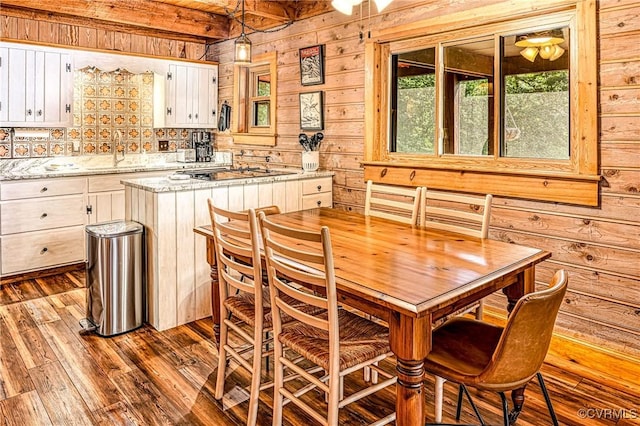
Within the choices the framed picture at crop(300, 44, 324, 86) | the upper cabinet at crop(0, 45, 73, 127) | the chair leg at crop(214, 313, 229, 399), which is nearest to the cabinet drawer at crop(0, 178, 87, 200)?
the upper cabinet at crop(0, 45, 73, 127)

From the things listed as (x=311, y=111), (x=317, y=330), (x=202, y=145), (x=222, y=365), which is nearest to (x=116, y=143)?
(x=202, y=145)

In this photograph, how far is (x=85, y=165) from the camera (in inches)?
203

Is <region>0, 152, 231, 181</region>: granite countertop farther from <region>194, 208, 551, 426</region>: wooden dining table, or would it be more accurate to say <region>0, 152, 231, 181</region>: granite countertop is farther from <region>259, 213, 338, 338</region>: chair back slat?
<region>259, 213, 338, 338</region>: chair back slat

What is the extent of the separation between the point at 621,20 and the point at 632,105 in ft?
1.57

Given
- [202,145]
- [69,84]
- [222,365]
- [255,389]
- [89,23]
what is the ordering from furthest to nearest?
[202,145] → [89,23] → [69,84] → [222,365] → [255,389]

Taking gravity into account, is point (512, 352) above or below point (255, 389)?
above

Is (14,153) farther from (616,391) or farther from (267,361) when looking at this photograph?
(616,391)

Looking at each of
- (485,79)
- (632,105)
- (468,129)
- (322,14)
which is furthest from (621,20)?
(322,14)

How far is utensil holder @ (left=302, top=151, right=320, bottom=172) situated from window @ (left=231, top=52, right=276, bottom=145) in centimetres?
83

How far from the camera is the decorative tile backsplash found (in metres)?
4.81

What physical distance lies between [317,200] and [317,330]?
2352 mm

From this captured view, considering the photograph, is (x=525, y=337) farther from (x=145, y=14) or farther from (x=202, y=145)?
(x=202, y=145)

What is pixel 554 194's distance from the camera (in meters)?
3.00

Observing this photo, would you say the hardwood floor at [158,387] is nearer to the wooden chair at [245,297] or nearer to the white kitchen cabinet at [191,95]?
the wooden chair at [245,297]
